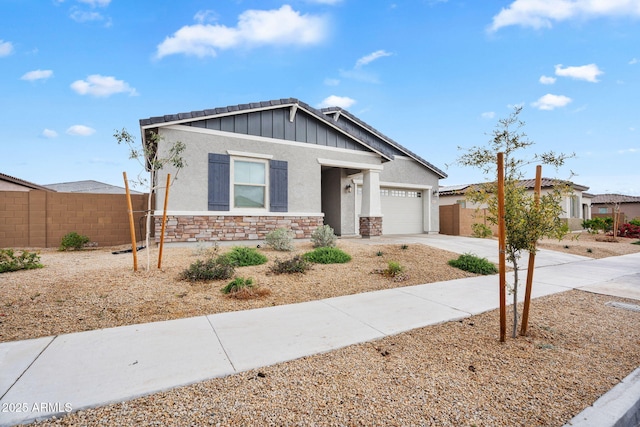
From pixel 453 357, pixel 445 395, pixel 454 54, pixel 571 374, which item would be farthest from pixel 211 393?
pixel 454 54

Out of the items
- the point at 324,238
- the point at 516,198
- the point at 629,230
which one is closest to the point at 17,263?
the point at 324,238

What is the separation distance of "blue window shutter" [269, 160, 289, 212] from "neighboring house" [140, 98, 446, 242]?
3 centimetres

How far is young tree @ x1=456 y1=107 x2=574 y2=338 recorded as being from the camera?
10.6 ft

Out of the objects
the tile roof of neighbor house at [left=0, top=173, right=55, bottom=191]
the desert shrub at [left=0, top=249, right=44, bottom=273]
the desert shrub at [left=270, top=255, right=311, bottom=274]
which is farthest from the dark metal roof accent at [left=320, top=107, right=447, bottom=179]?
the tile roof of neighbor house at [left=0, top=173, right=55, bottom=191]

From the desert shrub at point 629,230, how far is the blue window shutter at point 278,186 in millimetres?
22831

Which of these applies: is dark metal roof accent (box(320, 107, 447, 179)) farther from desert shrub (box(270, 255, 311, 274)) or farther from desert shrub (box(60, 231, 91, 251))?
desert shrub (box(60, 231, 91, 251))

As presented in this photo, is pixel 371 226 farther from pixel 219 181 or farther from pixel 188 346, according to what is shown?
pixel 188 346

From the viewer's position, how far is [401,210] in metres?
16.2

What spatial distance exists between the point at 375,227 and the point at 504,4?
318 inches

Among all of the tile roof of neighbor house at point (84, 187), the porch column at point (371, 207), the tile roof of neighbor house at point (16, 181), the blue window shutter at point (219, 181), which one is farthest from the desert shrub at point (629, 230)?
the tile roof of neighbor house at point (84, 187)

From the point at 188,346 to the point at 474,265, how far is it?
686 centimetres

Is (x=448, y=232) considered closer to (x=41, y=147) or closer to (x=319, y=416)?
(x=319, y=416)

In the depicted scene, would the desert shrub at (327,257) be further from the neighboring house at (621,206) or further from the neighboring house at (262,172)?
the neighboring house at (621,206)

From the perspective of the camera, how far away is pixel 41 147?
563 inches
